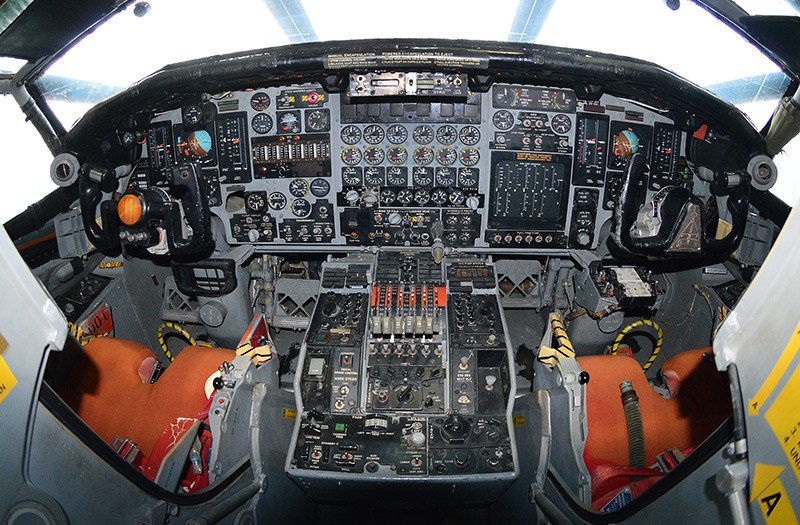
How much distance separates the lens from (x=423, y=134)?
384 cm

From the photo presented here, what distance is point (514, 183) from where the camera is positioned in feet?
12.8

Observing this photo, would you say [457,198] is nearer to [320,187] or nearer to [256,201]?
[320,187]

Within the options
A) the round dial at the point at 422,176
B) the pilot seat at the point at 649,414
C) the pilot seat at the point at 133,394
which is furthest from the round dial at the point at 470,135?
the pilot seat at the point at 133,394

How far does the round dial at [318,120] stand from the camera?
12.5 ft

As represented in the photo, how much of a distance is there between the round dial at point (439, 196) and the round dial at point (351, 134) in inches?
28.1

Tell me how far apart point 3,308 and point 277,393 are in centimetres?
199

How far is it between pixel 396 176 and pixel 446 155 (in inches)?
16.3

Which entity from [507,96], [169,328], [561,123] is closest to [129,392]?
[169,328]

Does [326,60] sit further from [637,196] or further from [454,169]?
[637,196]

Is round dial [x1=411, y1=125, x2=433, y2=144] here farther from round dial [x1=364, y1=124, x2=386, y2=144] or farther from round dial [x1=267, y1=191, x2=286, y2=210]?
round dial [x1=267, y1=191, x2=286, y2=210]

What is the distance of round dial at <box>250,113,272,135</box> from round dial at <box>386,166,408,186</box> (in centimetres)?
96

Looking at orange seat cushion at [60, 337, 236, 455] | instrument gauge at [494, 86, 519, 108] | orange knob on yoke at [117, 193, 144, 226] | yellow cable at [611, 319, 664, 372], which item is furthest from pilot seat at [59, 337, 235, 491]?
yellow cable at [611, 319, 664, 372]

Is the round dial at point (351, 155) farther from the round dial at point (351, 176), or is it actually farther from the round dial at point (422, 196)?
the round dial at point (422, 196)

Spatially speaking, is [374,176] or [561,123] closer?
[561,123]
